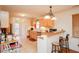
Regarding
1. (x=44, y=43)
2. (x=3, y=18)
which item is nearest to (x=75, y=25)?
(x=44, y=43)

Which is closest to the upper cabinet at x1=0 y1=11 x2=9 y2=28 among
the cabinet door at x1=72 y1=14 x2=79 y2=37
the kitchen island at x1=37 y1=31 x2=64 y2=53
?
the kitchen island at x1=37 y1=31 x2=64 y2=53

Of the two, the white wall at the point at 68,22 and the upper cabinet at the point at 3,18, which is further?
the white wall at the point at 68,22

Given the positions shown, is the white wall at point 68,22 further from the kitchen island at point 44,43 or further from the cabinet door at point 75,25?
the kitchen island at point 44,43

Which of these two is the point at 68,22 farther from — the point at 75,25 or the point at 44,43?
the point at 44,43

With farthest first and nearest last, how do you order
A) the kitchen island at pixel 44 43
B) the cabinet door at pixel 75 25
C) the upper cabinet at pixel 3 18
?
the cabinet door at pixel 75 25 < the kitchen island at pixel 44 43 < the upper cabinet at pixel 3 18

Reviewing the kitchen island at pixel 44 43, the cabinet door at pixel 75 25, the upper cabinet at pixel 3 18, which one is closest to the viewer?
the upper cabinet at pixel 3 18

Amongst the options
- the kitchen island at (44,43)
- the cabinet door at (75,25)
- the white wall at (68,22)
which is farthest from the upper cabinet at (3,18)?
the cabinet door at (75,25)

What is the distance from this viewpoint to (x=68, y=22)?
5.44 metres

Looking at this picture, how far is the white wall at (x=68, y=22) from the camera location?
16.5 ft
